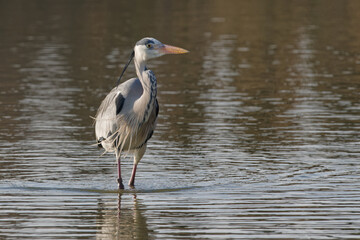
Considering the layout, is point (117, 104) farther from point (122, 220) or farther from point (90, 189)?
point (122, 220)

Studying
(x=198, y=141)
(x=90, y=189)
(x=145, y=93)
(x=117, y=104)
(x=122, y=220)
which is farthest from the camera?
(x=198, y=141)

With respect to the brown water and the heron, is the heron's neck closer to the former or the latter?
the heron

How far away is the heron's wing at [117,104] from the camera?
13367mm

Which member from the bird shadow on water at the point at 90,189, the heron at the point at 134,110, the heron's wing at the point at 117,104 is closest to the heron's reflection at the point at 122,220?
the bird shadow on water at the point at 90,189

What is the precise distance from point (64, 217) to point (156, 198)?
1611 mm

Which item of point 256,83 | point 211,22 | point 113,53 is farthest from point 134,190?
point 211,22

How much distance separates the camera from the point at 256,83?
24109 mm

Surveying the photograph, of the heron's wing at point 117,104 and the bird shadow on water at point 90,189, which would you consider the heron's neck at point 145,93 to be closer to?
the heron's wing at point 117,104

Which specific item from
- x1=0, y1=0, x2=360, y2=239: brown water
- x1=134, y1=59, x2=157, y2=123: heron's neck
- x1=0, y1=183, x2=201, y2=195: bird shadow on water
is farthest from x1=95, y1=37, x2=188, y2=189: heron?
x1=0, y1=0, x2=360, y2=239: brown water

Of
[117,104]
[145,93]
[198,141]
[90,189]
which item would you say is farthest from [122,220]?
[198,141]

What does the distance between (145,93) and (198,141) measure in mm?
3861

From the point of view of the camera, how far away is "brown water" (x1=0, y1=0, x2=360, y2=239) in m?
11.2

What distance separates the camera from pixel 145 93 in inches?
510

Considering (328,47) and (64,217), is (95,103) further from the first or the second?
(328,47)
